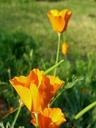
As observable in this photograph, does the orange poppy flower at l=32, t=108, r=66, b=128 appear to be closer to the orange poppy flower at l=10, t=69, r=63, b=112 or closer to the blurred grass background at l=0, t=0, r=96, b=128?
the orange poppy flower at l=10, t=69, r=63, b=112

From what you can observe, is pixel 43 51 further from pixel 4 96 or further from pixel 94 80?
pixel 4 96

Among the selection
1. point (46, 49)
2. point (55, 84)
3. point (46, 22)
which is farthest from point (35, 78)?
point (46, 22)

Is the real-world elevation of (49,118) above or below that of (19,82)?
below

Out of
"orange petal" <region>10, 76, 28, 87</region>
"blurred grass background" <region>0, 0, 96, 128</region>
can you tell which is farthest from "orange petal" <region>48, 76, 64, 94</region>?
"blurred grass background" <region>0, 0, 96, 128</region>

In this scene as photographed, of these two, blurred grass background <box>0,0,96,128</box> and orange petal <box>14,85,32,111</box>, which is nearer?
orange petal <box>14,85,32,111</box>

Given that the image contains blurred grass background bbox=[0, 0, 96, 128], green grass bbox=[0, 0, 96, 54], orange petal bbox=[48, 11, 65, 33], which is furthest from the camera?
green grass bbox=[0, 0, 96, 54]

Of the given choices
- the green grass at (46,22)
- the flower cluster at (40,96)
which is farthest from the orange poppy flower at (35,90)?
the green grass at (46,22)

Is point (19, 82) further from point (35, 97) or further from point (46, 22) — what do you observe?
point (46, 22)
